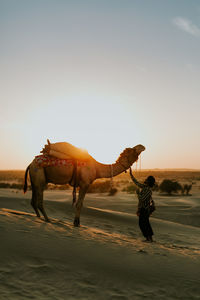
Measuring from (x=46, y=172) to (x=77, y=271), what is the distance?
4488 mm

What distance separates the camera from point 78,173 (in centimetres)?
887

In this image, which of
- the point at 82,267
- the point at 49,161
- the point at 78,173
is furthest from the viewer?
the point at 78,173

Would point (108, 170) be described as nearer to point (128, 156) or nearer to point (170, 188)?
point (128, 156)

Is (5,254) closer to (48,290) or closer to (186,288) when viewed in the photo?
(48,290)

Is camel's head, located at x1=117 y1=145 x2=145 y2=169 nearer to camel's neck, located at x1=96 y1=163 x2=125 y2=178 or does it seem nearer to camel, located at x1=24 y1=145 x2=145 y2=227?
camel, located at x1=24 y1=145 x2=145 y2=227

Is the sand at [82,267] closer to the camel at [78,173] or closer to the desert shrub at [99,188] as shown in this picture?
the camel at [78,173]

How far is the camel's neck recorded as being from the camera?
9375 millimetres

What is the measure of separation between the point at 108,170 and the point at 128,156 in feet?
2.66

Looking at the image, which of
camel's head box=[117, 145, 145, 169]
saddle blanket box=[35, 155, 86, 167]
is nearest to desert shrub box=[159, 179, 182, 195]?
camel's head box=[117, 145, 145, 169]

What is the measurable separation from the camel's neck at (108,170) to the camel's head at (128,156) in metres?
0.14

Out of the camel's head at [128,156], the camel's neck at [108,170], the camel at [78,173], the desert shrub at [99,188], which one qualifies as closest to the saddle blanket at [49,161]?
the camel at [78,173]

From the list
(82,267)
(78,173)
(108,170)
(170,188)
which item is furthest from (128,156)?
(170,188)

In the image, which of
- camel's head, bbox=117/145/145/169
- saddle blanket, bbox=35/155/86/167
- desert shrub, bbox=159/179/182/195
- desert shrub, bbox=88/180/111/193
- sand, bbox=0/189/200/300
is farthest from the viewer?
desert shrub, bbox=88/180/111/193

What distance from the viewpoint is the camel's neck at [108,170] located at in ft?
30.8
